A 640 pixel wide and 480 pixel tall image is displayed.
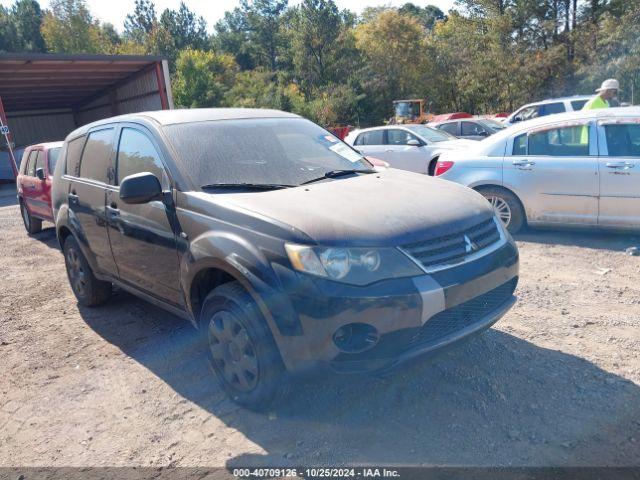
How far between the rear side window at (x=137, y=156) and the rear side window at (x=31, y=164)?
579 centimetres

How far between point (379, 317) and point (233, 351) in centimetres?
99

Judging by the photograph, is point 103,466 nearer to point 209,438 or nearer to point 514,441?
point 209,438

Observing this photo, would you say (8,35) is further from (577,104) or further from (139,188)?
(139,188)

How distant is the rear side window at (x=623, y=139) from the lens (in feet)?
19.3

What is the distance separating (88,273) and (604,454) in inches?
171

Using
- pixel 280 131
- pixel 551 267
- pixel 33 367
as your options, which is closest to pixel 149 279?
pixel 33 367

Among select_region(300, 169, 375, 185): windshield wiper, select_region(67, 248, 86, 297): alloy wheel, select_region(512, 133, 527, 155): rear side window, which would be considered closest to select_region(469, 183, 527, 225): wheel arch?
select_region(512, 133, 527, 155): rear side window

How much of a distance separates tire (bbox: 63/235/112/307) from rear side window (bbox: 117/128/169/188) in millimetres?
1273

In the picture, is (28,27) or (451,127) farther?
(28,27)

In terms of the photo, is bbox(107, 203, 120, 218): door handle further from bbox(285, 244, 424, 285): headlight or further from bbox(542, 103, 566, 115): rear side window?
bbox(542, 103, 566, 115): rear side window

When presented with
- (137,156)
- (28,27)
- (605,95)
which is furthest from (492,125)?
(28,27)

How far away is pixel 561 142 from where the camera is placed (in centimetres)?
638

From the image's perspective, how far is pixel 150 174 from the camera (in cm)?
344

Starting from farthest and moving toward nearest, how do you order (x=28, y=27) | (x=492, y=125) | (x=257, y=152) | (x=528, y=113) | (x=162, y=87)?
(x=28, y=27)
(x=162, y=87)
(x=528, y=113)
(x=492, y=125)
(x=257, y=152)
